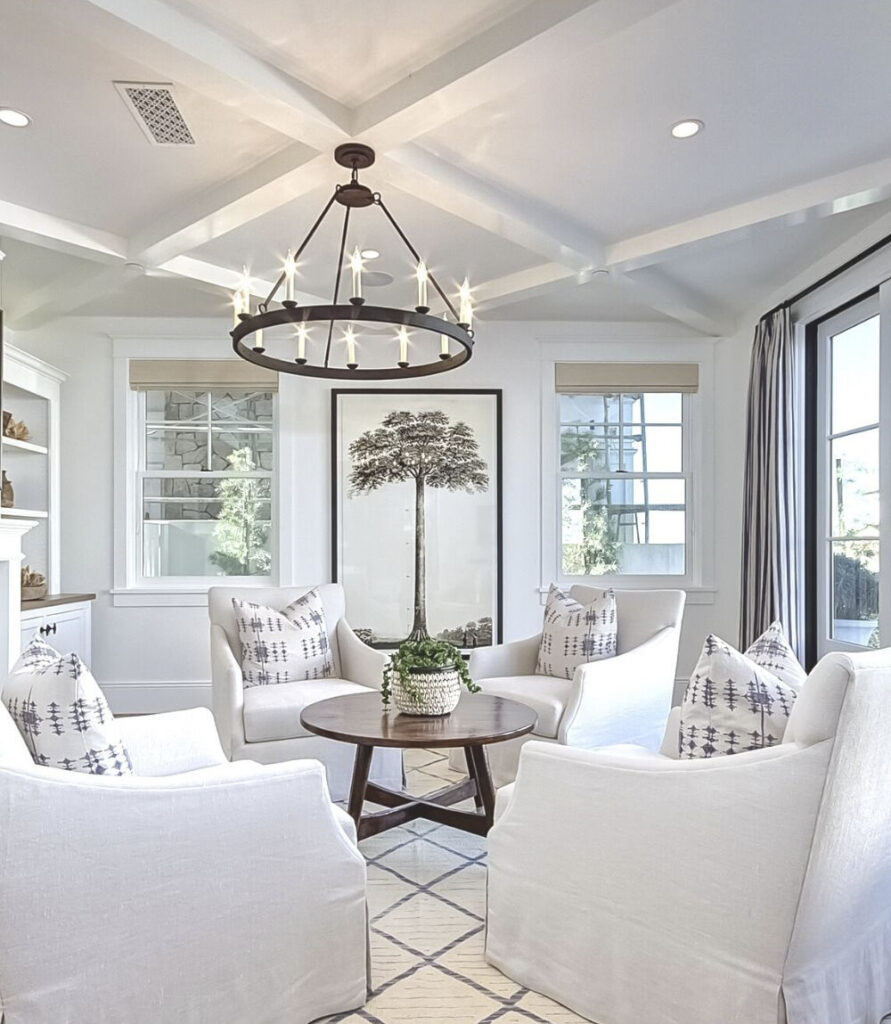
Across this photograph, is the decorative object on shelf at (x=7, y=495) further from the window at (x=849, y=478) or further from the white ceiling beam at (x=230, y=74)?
the window at (x=849, y=478)

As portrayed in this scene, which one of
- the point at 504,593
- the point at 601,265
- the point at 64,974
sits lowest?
the point at 64,974

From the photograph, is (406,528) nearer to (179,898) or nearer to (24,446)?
(24,446)

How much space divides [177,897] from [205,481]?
3.78 meters

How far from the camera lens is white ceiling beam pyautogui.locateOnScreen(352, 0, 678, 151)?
2.01m

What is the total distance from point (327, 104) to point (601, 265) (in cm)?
171

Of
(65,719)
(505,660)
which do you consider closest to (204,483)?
(505,660)

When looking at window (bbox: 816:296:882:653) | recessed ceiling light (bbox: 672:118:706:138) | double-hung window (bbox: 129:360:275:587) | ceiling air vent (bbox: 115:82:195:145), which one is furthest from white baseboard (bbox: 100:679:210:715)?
recessed ceiling light (bbox: 672:118:706:138)

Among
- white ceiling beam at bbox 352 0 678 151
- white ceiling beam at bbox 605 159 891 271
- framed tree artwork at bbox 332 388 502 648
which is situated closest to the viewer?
white ceiling beam at bbox 352 0 678 151

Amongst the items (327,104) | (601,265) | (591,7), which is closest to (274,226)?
(327,104)

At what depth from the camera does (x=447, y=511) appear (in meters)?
5.14

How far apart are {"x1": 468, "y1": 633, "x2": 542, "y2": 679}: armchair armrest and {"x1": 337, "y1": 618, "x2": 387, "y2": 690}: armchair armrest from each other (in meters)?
0.46

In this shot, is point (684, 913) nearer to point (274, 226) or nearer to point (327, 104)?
point (327, 104)

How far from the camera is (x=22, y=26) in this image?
2174mm

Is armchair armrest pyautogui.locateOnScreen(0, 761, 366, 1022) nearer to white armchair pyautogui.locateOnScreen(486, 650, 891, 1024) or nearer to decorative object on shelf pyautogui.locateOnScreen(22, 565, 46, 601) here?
white armchair pyautogui.locateOnScreen(486, 650, 891, 1024)
